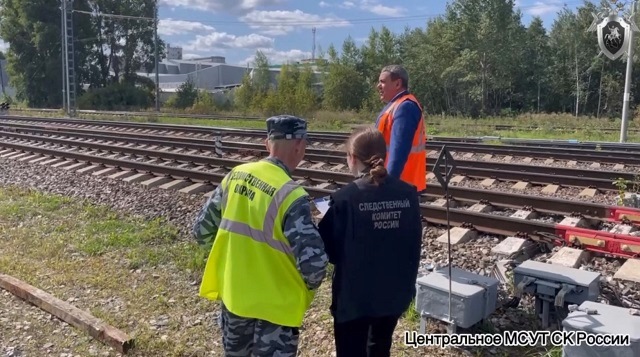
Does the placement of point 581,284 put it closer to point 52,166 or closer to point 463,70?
point 52,166

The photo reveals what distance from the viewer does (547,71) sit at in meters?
52.8

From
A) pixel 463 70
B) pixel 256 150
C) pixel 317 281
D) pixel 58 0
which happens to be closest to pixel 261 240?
pixel 317 281

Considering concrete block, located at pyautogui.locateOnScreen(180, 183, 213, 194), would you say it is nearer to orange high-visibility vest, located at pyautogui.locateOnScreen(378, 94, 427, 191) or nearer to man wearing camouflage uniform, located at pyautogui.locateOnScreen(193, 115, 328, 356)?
orange high-visibility vest, located at pyautogui.locateOnScreen(378, 94, 427, 191)

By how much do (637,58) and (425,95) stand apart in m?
17.0

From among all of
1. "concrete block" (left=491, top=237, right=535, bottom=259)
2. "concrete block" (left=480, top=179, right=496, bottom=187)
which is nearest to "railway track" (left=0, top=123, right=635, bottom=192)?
"concrete block" (left=480, top=179, right=496, bottom=187)

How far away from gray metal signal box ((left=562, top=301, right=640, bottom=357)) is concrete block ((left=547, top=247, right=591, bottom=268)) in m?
2.39

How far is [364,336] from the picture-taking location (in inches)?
125

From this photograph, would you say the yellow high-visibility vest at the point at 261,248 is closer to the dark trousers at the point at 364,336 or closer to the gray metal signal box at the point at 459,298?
the dark trousers at the point at 364,336

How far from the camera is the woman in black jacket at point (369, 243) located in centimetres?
293

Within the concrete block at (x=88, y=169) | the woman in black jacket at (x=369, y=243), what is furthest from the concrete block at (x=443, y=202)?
the concrete block at (x=88, y=169)

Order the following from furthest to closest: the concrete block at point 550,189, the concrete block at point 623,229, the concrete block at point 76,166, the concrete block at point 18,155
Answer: the concrete block at point 18,155 < the concrete block at point 76,166 < the concrete block at point 550,189 < the concrete block at point 623,229

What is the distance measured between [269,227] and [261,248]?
0.13 meters

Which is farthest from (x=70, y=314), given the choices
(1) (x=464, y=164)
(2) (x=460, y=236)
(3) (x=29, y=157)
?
(3) (x=29, y=157)

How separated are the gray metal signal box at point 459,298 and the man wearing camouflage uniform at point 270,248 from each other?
1.55m
